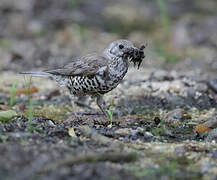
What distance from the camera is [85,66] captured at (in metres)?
5.69

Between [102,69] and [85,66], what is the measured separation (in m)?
0.30

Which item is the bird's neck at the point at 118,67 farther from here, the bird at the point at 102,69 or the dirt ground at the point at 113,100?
the dirt ground at the point at 113,100

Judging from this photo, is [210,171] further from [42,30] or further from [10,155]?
[42,30]

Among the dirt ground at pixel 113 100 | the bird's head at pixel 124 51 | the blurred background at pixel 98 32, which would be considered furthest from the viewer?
the blurred background at pixel 98 32

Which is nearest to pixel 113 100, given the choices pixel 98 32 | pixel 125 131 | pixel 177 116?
pixel 177 116

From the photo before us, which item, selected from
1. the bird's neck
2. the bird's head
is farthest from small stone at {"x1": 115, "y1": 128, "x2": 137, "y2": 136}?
the bird's head

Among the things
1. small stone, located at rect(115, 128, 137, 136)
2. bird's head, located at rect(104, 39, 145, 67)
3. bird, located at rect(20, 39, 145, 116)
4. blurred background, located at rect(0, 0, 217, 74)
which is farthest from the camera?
blurred background, located at rect(0, 0, 217, 74)

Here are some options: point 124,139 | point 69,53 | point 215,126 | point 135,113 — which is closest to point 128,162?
point 124,139

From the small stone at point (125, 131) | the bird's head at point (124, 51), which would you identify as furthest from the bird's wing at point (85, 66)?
the small stone at point (125, 131)

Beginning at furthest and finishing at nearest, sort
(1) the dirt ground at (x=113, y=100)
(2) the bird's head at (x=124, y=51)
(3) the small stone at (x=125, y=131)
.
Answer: (2) the bird's head at (x=124, y=51) < (3) the small stone at (x=125, y=131) < (1) the dirt ground at (x=113, y=100)

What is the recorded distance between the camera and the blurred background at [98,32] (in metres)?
10.1

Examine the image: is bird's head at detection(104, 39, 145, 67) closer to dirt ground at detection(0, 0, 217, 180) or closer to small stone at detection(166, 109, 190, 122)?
dirt ground at detection(0, 0, 217, 180)

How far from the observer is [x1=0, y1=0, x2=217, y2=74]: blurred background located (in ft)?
33.3

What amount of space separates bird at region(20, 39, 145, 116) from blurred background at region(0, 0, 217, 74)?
11.0 feet
